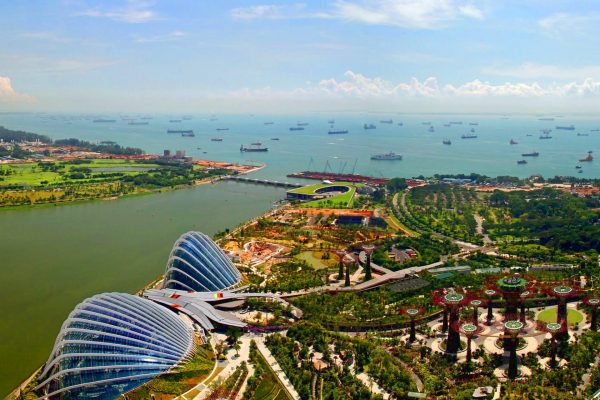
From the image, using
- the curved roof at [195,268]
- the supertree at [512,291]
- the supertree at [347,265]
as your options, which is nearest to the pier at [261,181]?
the supertree at [347,265]

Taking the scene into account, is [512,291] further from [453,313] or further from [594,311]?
[594,311]

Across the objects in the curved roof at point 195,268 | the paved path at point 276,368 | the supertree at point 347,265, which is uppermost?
the curved roof at point 195,268

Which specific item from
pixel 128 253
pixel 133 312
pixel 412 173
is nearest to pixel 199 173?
pixel 412 173

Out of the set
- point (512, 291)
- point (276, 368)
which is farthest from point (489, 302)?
point (276, 368)

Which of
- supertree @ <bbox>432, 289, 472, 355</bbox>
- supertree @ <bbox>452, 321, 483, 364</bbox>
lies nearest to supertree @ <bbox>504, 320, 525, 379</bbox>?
supertree @ <bbox>452, 321, 483, 364</bbox>

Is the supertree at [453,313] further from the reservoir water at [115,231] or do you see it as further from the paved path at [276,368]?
the reservoir water at [115,231]

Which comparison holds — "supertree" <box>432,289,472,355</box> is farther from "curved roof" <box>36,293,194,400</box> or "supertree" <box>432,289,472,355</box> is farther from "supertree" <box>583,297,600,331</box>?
"curved roof" <box>36,293,194,400</box>
